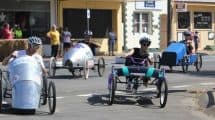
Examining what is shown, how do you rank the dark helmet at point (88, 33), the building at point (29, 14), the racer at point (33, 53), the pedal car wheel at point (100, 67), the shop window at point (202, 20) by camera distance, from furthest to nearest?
1. the shop window at point (202, 20)
2. the dark helmet at point (88, 33)
3. the building at point (29, 14)
4. the pedal car wheel at point (100, 67)
5. the racer at point (33, 53)

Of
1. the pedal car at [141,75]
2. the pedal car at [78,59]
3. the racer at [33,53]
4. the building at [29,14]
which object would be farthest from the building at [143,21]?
the racer at [33,53]

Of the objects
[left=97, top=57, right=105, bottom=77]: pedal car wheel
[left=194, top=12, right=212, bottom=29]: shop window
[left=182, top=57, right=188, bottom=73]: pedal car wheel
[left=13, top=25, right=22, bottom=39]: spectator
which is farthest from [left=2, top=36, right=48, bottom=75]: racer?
[left=194, top=12, right=212, bottom=29]: shop window

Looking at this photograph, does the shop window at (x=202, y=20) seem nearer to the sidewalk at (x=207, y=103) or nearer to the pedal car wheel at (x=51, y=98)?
the sidewalk at (x=207, y=103)

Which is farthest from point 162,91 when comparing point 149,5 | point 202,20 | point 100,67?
point 202,20

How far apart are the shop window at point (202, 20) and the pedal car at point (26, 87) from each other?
35290mm

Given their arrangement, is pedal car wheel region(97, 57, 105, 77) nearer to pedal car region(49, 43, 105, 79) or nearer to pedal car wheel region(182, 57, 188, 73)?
pedal car region(49, 43, 105, 79)

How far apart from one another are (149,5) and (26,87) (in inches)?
1232

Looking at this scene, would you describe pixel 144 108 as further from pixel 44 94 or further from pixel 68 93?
pixel 68 93

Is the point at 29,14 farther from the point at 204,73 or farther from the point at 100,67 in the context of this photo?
the point at 100,67

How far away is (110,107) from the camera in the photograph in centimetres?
1395

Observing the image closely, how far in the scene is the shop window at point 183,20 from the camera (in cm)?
4594

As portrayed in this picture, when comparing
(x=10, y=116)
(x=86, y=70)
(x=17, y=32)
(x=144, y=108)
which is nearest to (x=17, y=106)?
(x=10, y=116)

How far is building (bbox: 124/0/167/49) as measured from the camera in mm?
42188

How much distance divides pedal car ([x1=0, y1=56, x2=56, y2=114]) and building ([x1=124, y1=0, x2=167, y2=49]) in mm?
29336
